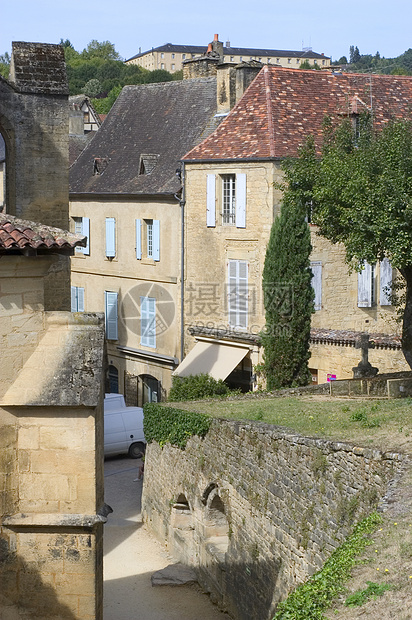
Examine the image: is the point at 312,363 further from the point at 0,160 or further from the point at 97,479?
the point at 97,479

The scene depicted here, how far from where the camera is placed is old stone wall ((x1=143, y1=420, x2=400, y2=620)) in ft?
35.6

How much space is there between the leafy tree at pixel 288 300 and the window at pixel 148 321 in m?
6.18

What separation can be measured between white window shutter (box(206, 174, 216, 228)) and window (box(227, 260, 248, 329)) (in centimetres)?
135

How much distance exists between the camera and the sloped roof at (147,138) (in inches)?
1140

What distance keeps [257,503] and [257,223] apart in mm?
11926

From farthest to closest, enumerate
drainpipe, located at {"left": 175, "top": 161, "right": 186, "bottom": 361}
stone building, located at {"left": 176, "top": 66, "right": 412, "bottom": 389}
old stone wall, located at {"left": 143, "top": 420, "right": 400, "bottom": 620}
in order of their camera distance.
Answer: drainpipe, located at {"left": 175, "top": 161, "right": 186, "bottom": 361} → stone building, located at {"left": 176, "top": 66, "right": 412, "bottom": 389} → old stone wall, located at {"left": 143, "top": 420, "right": 400, "bottom": 620}

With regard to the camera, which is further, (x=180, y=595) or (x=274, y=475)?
(x=180, y=595)

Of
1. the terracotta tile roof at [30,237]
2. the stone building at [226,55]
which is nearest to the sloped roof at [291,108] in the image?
the terracotta tile roof at [30,237]

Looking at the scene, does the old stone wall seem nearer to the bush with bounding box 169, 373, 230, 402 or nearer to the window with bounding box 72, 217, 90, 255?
the bush with bounding box 169, 373, 230, 402

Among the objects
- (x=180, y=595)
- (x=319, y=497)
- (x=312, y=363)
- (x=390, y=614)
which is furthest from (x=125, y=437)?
(x=390, y=614)

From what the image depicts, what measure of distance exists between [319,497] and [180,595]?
18.4ft

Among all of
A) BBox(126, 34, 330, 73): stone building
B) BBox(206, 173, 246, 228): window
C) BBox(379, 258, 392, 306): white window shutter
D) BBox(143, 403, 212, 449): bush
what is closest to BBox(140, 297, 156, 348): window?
BBox(206, 173, 246, 228): window

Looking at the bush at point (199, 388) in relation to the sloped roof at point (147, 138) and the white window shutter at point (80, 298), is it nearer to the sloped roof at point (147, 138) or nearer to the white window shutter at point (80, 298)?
the sloped roof at point (147, 138)

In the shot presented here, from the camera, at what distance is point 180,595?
1609cm
